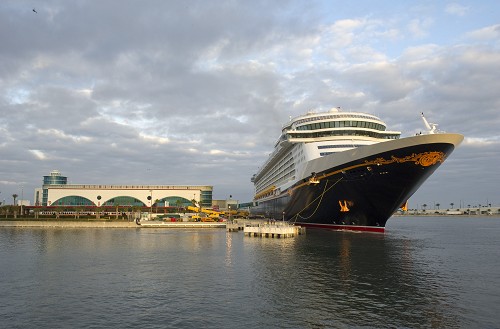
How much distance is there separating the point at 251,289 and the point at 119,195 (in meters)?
140

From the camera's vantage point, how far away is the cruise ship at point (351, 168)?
1838 inches

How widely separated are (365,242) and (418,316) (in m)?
31.2

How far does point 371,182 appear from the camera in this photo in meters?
50.2

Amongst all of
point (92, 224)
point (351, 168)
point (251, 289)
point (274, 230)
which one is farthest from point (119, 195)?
point (251, 289)

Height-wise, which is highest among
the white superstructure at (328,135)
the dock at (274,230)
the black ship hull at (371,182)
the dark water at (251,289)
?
the white superstructure at (328,135)

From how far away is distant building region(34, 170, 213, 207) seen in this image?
154m

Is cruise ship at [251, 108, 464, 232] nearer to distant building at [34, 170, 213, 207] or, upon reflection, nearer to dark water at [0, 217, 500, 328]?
dark water at [0, 217, 500, 328]

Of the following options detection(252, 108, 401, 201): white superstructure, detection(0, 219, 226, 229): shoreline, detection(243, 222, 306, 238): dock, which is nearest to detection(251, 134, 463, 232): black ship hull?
detection(243, 222, 306, 238): dock

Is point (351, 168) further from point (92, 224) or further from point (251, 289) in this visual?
point (92, 224)

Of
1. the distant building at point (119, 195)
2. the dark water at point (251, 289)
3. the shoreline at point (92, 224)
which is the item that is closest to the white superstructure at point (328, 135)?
the dark water at point (251, 289)

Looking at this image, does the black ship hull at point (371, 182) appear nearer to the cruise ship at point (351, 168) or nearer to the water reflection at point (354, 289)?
the cruise ship at point (351, 168)

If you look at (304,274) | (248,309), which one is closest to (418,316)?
(248,309)

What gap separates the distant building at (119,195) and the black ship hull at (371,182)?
10315 centimetres

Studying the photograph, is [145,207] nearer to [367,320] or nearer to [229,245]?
[229,245]
